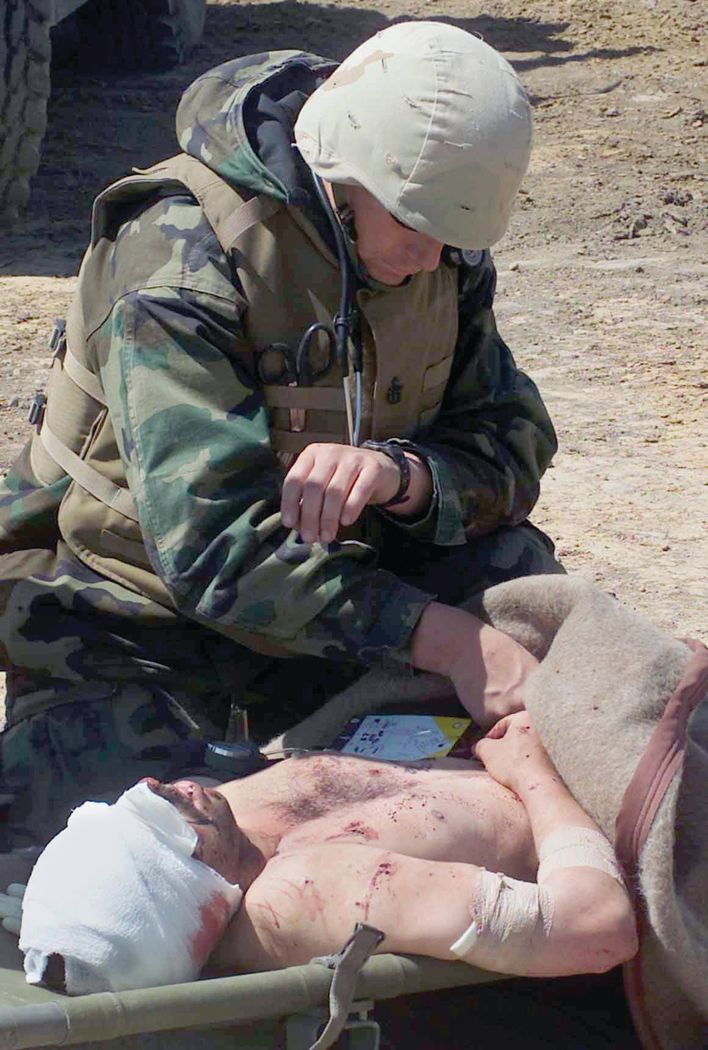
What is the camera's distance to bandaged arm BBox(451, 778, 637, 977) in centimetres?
218

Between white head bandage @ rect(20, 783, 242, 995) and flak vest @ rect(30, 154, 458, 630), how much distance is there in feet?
1.72

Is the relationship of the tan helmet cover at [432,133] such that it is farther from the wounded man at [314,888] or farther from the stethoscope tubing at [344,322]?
the wounded man at [314,888]

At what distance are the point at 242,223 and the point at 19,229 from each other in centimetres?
494

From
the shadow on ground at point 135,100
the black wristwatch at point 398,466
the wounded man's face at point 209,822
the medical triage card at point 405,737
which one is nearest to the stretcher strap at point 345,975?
the wounded man's face at point 209,822

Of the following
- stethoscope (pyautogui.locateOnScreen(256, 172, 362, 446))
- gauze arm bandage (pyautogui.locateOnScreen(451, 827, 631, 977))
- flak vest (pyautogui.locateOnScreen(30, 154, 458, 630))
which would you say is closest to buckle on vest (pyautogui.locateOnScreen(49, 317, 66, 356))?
flak vest (pyautogui.locateOnScreen(30, 154, 458, 630))

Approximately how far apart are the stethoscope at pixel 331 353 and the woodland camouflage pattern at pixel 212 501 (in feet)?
0.14

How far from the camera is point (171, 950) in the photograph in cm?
216

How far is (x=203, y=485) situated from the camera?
260 centimetres

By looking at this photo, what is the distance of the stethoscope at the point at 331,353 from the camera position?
8.98ft

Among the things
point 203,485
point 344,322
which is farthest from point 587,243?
point 203,485

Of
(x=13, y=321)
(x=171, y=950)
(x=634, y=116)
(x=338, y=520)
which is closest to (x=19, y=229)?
(x=13, y=321)

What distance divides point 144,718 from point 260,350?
0.65 m

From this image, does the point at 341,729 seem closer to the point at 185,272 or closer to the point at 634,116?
the point at 185,272

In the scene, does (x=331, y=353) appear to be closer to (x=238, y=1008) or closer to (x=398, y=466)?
(x=398, y=466)
